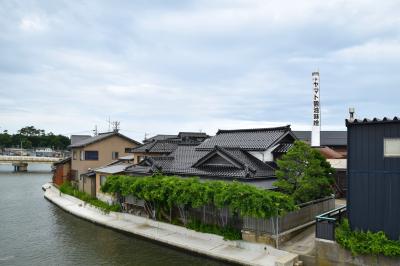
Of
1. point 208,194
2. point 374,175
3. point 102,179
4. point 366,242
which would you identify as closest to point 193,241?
point 208,194

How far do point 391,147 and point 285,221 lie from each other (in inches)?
259

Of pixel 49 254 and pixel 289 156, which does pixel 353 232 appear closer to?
pixel 289 156

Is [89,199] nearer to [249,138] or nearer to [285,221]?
[249,138]

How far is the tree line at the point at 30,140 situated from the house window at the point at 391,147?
126m

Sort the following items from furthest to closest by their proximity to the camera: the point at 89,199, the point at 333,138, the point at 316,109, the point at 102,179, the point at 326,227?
1. the point at 333,138
2. the point at 316,109
3. the point at 102,179
4. the point at 89,199
5. the point at 326,227

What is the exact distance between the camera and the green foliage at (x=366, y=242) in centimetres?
1249

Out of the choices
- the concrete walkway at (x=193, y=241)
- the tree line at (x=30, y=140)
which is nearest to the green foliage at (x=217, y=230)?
the concrete walkway at (x=193, y=241)

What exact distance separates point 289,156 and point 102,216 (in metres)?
15.5

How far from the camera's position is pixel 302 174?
18844 mm

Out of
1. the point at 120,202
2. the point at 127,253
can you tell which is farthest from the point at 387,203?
the point at 120,202

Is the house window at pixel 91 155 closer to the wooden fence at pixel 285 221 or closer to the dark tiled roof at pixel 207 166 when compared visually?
the dark tiled roof at pixel 207 166

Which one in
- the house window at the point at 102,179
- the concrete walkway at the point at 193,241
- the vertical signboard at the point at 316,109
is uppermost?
the vertical signboard at the point at 316,109

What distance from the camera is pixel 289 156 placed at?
19094 mm

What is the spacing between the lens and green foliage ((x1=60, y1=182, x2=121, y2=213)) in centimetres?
2583
